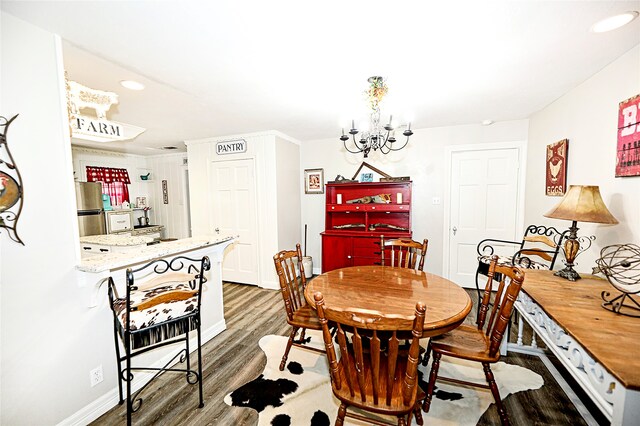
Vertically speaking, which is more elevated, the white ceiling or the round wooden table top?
the white ceiling

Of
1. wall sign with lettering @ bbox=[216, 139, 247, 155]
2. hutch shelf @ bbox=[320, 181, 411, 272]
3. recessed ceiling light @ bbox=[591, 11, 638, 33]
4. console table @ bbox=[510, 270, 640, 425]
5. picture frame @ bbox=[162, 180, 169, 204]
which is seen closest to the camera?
console table @ bbox=[510, 270, 640, 425]

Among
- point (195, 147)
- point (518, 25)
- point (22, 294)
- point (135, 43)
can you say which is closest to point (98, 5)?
point (135, 43)

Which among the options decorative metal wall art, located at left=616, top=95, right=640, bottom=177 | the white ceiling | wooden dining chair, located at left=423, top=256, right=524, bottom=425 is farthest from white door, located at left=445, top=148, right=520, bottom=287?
wooden dining chair, located at left=423, top=256, right=524, bottom=425

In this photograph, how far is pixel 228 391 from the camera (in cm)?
197

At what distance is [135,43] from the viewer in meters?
1.66

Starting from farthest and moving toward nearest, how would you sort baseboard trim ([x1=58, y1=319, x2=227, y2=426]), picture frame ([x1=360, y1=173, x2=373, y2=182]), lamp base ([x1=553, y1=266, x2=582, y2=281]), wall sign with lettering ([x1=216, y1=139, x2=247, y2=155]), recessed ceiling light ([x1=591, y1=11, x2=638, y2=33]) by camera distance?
picture frame ([x1=360, y1=173, x2=373, y2=182]) < wall sign with lettering ([x1=216, y1=139, x2=247, y2=155]) < lamp base ([x1=553, y1=266, x2=582, y2=281]) < baseboard trim ([x1=58, y1=319, x2=227, y2=426]) < recessed ceiling light ([x1=591, y1=11, x2=638, y2=33])

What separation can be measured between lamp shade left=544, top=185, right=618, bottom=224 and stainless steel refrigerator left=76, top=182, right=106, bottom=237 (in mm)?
6343

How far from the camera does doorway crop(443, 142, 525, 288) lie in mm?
3658

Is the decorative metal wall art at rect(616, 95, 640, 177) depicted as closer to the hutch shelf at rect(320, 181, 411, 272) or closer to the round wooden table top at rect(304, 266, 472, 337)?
the round wooden table top at rect(304, 266, 472, 337)

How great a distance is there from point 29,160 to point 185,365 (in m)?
1.87

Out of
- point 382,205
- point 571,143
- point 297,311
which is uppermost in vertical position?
point 571,143

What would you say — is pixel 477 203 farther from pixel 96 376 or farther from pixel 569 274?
pixel 96 376

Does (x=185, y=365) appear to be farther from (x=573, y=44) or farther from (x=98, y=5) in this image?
(x=573, y=44)

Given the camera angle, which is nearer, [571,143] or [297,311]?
[297,311]
